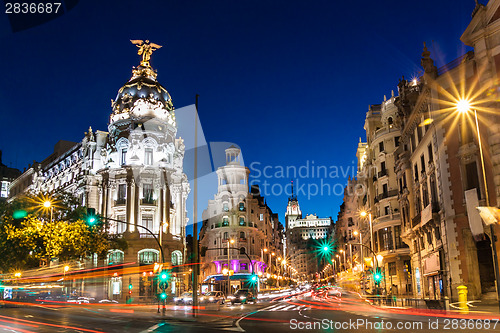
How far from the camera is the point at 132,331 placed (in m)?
19.6

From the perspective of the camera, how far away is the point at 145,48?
3201 inches

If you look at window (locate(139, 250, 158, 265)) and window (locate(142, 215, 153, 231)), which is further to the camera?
window (locate(142, 215, 153, 231))

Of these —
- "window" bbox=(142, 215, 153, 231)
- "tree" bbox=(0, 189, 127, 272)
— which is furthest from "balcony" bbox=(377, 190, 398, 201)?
"window" bbox=(142, 215, 153, 231)

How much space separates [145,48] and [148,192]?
25519 mm

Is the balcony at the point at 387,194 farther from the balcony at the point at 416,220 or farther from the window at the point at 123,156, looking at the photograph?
the window at the point at 123,156

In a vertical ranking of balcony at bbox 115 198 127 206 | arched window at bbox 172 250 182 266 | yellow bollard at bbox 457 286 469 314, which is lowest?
yellow bollard at bbox 457 286 469 314

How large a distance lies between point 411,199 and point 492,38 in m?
18.8

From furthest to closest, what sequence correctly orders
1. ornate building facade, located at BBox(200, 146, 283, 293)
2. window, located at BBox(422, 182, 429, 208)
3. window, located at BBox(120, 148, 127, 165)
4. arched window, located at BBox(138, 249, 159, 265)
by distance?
ornate building facade, located at BBox(200, 146, 283, 293), window, located at BBox(120, 148, 127, 165), arched window, located at BBox(138, 249, 159, 265), window, located at BBox(422, 182, 429, 208)

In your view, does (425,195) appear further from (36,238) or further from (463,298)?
(36,238)

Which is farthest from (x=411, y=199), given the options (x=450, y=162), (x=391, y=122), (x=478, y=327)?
(x=478, y=327)

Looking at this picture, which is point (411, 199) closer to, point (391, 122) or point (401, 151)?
point (401, 151)

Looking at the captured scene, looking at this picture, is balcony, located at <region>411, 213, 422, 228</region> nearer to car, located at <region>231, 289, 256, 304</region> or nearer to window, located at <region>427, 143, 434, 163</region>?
window, located at <region>427, 143, 434, 163</region>

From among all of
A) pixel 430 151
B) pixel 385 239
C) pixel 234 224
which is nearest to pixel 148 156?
pixel 234 224

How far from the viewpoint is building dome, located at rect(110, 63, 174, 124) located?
248 ft
